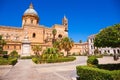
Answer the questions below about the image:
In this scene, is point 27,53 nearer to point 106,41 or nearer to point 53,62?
point 53,62

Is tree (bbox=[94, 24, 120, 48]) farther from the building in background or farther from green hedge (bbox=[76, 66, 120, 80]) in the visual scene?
the building in background

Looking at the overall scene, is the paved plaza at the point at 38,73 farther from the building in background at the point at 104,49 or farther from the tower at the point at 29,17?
the tower at the point at 29,17

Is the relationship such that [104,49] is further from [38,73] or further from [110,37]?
[110,37]

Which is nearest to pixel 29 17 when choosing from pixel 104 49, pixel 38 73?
pixel 104 49

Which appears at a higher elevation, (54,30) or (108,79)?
(54,30)

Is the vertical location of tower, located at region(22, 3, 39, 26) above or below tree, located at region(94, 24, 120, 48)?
above

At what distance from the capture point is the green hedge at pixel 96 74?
7.38 m

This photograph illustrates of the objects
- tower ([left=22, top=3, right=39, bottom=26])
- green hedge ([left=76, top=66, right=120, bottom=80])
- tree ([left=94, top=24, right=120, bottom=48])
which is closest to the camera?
green hedge ([left=76, top=66, right=120, bottom=80])

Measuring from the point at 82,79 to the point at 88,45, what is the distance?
214ft

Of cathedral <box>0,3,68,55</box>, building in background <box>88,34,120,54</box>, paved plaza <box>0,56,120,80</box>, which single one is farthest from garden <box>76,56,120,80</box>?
cathedral <box>0,3,68,55</box>

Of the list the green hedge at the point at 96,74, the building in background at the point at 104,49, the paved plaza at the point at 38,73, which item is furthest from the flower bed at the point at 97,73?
the building in background at the point at 104,49

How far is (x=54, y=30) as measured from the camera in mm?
71125

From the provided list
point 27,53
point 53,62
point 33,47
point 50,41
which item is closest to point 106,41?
point 53,62

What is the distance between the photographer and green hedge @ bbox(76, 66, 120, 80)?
291 inches
